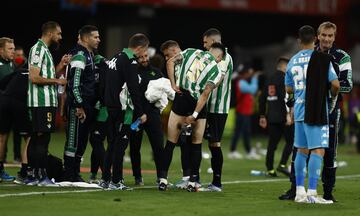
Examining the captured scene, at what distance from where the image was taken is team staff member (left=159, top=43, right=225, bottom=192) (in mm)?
12297

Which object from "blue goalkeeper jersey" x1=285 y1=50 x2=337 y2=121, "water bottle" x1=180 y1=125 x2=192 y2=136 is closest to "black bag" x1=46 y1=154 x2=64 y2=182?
"water bottle" x1=180 y1=125 x2=192 y2=136

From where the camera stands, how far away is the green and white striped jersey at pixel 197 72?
40.3ft

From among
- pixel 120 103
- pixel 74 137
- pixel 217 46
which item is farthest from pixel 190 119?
pixel 74 137

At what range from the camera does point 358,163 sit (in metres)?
20.3

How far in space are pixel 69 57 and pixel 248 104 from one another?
368 inches

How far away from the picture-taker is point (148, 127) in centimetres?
1322

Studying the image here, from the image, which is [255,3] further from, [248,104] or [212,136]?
[212,136]

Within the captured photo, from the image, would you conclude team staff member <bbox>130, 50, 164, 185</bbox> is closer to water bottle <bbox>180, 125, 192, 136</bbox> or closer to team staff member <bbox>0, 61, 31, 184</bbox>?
water bottle <bbox>180, 125, 192, 136</bbox>

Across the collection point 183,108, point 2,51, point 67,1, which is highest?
point 67,1

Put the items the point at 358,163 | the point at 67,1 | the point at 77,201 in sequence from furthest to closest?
the point at 67,1
the point at 358,163
the point at 77,201

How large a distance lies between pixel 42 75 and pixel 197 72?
2166mm

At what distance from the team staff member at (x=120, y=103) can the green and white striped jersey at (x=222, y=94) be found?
1032 mm

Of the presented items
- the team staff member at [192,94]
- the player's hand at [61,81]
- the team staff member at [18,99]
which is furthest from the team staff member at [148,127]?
the team staff member at [18,99]

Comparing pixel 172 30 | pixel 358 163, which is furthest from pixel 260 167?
pixel 172 30
